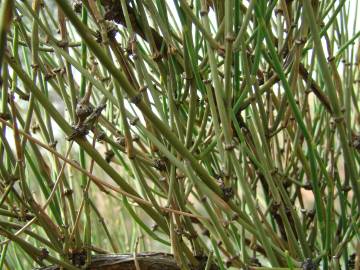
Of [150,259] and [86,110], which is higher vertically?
[86,110]

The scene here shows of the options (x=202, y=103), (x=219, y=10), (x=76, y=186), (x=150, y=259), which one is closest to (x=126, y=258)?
(x=150, y=259)

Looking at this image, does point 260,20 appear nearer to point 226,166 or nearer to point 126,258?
point 226,166

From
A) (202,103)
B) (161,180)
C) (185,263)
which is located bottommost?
(185,263)

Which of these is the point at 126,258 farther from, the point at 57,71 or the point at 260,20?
the point at 260,20

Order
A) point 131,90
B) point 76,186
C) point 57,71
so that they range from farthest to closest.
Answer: point 76,186
point 57,71
point 131,90

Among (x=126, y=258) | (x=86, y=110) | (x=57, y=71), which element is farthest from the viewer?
(x=126, y=258)

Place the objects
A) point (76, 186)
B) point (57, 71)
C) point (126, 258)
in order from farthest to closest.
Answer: point (76, 186) < point (126, 258) < point (57, 71)

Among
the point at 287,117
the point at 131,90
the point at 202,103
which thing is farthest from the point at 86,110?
the point at 287,117

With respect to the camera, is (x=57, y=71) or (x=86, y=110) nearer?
(x=86, y=110)

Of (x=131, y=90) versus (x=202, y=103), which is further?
(x=202, y=103)
